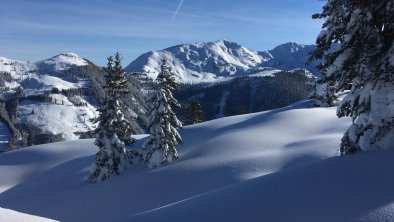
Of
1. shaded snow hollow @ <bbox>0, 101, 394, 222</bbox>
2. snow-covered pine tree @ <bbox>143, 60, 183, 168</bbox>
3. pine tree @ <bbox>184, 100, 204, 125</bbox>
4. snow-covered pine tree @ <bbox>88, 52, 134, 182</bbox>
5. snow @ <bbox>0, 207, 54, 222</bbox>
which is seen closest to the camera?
shaded snow hollow @ <bbox>0, 101, 394, 222</bbox>

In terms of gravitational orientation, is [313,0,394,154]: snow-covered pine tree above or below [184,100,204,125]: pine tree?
above

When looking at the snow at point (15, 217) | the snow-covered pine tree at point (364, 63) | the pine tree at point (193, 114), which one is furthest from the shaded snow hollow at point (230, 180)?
the pine tree at point (193, 114)

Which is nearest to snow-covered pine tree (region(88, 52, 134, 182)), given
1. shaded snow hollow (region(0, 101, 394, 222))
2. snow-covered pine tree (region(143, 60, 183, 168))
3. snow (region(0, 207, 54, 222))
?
shaded snow hollow (region(0, 101, 394, 222))

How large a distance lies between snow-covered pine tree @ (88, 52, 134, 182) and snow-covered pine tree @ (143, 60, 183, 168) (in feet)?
11.3

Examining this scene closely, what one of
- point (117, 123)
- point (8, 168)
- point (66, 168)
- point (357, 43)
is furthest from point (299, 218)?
point (8, 168)

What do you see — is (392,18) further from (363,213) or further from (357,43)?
(363,213)

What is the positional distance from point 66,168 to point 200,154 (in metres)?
20.4

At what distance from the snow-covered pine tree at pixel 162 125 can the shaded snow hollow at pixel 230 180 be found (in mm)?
1118

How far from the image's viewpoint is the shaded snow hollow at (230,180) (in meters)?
9.60

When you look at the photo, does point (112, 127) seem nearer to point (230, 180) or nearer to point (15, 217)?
point (230, 180)

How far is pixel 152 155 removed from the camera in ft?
103

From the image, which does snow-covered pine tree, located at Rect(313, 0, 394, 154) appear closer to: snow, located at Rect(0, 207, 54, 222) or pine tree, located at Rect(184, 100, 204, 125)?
snow, located at Rect(0, 207, 54, 222)

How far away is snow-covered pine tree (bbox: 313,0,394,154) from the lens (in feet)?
39.9

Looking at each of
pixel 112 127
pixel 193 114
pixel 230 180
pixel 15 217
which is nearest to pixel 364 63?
pixel 15 217
